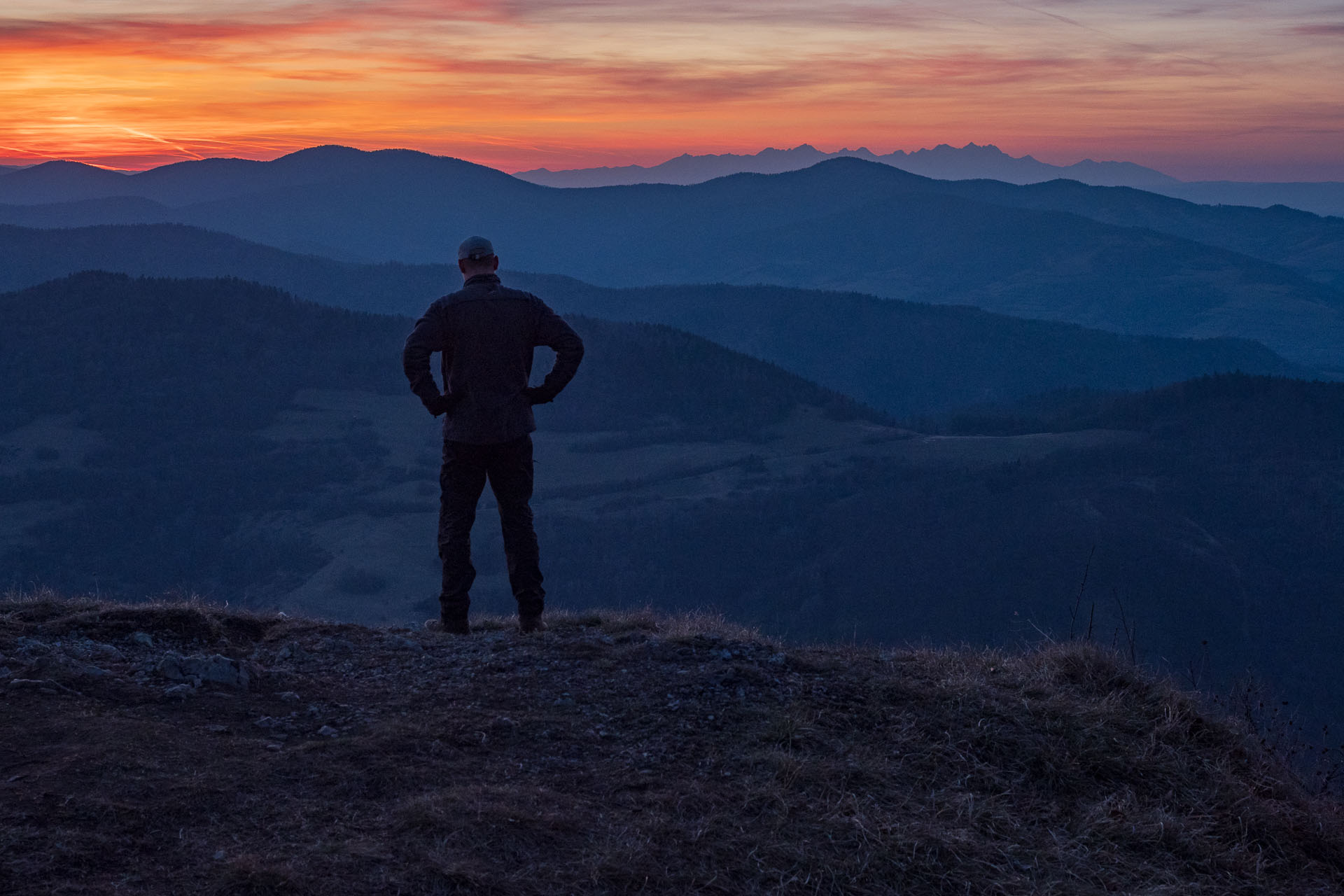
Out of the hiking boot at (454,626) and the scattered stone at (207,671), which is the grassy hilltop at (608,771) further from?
the hiking boot at (454,626)

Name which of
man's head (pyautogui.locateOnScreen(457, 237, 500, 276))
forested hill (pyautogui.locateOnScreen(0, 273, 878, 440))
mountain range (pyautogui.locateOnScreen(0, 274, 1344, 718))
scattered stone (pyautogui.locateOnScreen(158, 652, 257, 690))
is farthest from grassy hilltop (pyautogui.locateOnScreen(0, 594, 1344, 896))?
forested hill (pyautogui.locateOnScreen(0, 273, 878, 440))

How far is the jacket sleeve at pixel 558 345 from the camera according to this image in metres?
7.59

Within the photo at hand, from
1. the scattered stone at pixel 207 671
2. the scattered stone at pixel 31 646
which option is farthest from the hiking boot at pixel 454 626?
the scattered stone at pixel 31 646

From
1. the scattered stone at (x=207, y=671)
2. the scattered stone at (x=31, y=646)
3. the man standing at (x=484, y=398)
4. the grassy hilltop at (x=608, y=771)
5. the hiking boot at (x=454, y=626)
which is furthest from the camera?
the hiking boot at (x=454, y=626)

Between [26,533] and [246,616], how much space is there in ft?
347

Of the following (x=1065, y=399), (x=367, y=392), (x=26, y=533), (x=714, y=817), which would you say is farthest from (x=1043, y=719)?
(x=1065, y=399)

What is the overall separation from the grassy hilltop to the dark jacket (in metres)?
1.58

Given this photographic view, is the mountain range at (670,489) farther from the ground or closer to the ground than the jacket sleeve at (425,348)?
closer to the ground

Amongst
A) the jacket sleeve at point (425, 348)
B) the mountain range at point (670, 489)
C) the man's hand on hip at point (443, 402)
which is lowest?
the mountain range at point (670, 489)

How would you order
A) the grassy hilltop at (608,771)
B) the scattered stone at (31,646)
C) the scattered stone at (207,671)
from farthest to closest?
the scattered stone at (31,646) → the scattered stone at (207,671) → the grassy hilltop at (608,771)

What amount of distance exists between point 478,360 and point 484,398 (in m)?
0.28

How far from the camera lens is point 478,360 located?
7.46 metres

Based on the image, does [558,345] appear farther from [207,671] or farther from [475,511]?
[207,671]

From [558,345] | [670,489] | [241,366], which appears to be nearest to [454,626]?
[558,345]
